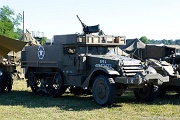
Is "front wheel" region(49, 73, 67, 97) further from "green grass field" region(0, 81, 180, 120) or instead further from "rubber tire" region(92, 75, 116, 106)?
"rubber tire" region(92, 75, 116, 106)

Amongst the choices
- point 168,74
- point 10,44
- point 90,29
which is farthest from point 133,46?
point 168,74

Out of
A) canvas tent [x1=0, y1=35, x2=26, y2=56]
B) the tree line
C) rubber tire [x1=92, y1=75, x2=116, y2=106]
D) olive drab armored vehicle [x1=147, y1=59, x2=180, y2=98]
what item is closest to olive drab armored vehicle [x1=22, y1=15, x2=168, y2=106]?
rubber tire [x1=92, y1=75, x2=116, y2=106]

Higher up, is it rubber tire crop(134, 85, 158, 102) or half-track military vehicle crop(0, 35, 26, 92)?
half-track military vehicle crop(0, 35, 26, 92)

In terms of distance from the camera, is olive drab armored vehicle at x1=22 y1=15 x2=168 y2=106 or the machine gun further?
the machine gun

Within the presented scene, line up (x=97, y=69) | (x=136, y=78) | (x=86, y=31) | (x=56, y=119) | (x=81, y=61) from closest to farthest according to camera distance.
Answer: (x=56, y=119), (x=136, y=78), (x=97, y=69), (x=81, y=61), (x=86, y=31)

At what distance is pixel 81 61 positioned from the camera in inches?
449

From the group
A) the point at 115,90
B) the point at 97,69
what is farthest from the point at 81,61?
the point at 115,90

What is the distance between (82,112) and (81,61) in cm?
232

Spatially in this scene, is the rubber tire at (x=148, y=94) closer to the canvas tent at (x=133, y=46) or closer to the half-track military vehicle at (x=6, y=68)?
the half-track military vehicle at (x=6, y=68)

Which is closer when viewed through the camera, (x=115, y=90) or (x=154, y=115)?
(x=154, y=115)

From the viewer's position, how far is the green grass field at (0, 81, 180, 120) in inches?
350

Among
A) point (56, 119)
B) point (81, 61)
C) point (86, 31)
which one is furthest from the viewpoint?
point (86, 31)

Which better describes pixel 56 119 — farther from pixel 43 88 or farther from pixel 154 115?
pixel 43 88

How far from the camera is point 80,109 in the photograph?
9.98 m
